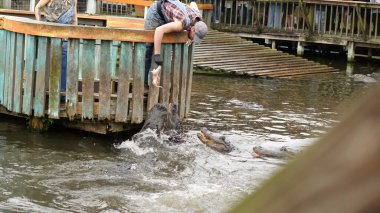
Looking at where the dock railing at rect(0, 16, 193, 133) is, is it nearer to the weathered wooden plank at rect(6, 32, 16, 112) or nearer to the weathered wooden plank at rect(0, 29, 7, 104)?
the weathered wooden plank at rect(6, 32, 16, 112)

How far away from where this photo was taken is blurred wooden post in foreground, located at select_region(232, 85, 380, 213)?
878 mm

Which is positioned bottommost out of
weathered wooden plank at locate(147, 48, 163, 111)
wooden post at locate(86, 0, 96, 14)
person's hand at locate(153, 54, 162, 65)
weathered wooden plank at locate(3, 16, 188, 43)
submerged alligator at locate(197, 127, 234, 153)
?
submerged alligator at locate(197, 127, 234, 153)

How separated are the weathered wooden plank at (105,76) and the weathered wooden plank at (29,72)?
2.85 ft

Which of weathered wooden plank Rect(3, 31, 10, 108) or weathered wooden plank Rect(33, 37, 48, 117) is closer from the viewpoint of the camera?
weathered wooden plank Rect(33, 37, 48, 117)

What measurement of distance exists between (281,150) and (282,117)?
11.5 ft

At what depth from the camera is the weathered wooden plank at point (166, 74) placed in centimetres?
970

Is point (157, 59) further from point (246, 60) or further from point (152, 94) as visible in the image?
point (246, 60)

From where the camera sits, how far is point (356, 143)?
0.89 meters

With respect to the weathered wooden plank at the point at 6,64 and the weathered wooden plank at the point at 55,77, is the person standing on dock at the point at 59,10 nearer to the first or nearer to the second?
the weathered wooden plank at the point at 6,64

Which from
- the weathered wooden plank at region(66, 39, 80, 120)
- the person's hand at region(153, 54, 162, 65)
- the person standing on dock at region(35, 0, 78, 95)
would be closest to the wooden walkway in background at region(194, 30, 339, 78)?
the person standing on dock at region(35, 0, 78, 95)

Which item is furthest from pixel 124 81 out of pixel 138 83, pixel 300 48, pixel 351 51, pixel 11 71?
pixel 300 48

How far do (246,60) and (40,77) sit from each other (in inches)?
425

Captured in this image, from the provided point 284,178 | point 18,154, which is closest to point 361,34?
point 18,154

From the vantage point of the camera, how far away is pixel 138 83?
30.9 ft
